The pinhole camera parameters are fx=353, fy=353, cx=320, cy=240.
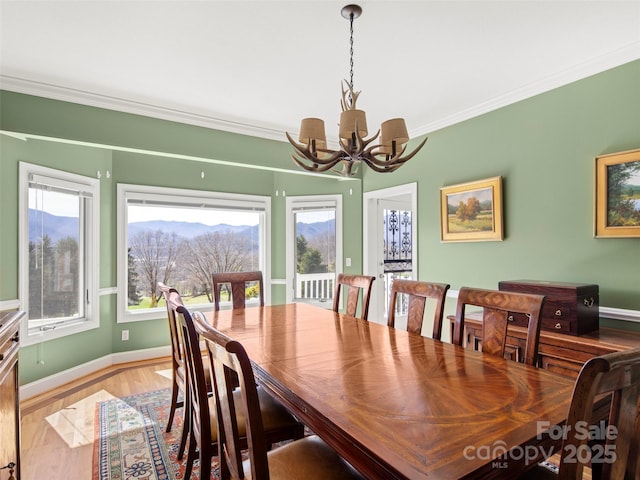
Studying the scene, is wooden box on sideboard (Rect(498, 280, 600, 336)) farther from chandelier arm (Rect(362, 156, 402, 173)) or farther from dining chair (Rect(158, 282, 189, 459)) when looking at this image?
dining chair (Rect(158, 282, 189, 459))

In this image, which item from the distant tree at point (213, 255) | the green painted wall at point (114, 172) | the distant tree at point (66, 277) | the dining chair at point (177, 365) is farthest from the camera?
the distant tree at point (213, 255)

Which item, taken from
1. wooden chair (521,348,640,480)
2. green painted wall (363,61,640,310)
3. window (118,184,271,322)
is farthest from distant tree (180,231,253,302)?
wooden chair (521,348,640,480)

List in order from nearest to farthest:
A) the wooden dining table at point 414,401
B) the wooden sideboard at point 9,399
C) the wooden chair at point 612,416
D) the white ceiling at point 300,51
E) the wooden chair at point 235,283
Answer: the wooden chair at point 612,416
the wooden dining table at point 414,401
the wooden sideboard at point 9,399
the white ceiling at point 300,51
the wooden chair at point 235,283

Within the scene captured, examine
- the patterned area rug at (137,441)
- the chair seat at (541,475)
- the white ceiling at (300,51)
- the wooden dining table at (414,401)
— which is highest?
the white ceiling at (300,51)

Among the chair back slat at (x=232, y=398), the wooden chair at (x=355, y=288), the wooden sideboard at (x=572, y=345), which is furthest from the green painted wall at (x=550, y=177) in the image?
→ the chair back slat at (x=232, y=398)

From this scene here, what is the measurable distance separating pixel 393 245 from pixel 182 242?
2.74 meters

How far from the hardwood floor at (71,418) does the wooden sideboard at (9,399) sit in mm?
558

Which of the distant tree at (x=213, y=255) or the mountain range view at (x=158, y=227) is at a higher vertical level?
the mountain range view at (x=158, y=227)

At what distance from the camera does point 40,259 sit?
3.26 meters

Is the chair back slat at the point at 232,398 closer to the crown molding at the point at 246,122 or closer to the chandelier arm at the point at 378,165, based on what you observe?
the chandelier arm at the point at 378,165

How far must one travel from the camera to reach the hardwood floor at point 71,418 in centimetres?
214

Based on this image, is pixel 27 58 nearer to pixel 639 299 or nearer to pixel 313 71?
pixel 313 71

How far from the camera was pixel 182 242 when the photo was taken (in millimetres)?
4418

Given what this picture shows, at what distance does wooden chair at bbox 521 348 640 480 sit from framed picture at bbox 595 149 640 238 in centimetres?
201
